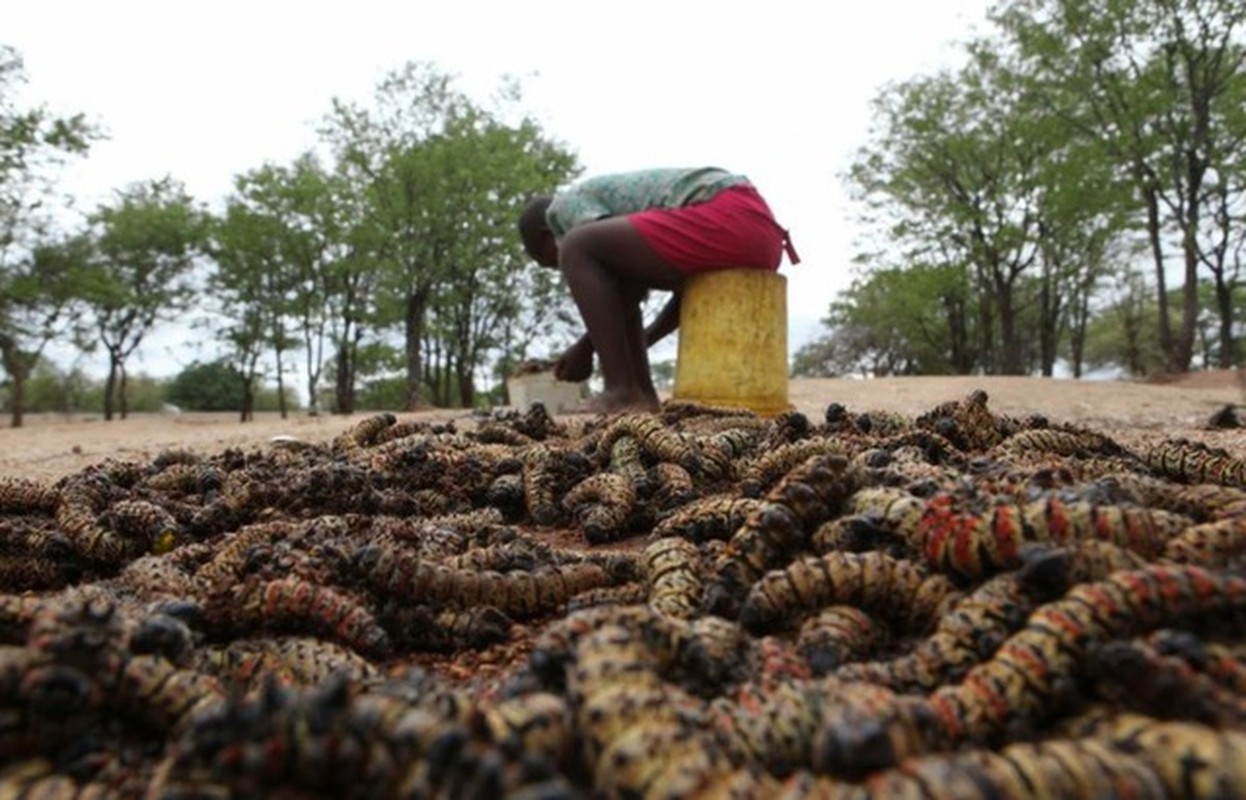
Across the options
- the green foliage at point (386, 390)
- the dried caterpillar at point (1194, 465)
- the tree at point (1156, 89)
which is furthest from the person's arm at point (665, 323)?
the green foliage at point (386, 390)

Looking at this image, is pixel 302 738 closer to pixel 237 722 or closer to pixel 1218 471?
pixel 237 722

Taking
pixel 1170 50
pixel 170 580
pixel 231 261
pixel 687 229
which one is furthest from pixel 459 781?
pixel 231 261

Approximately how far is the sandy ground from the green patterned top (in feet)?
7.33

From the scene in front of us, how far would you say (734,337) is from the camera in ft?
20.4

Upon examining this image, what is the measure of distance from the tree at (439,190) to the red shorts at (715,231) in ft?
64.5

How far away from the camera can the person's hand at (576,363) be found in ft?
23.1

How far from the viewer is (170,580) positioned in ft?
7.68

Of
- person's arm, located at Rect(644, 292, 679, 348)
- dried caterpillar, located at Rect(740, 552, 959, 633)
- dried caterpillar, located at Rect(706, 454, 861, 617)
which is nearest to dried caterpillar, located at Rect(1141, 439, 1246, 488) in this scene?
dried caterpillar, located at Rect(706, 454, 861, 617)

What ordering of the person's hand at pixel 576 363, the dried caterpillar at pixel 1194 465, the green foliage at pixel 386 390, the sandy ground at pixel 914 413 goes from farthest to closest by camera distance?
1. the green foliage at pixel 386 390
2. the person's hand at pixel 576 363
3. the sandy ground at pixel 914 413
4. the dried caterpillar at pixel 1194 465

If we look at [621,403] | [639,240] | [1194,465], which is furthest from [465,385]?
[1194,465]

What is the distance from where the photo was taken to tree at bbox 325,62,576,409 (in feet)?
81.5

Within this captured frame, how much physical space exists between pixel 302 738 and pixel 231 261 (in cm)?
2941

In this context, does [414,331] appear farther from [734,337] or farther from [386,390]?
[734,337]

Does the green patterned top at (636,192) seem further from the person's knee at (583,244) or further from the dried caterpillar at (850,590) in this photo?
the dried caterpillar at (850,590)
